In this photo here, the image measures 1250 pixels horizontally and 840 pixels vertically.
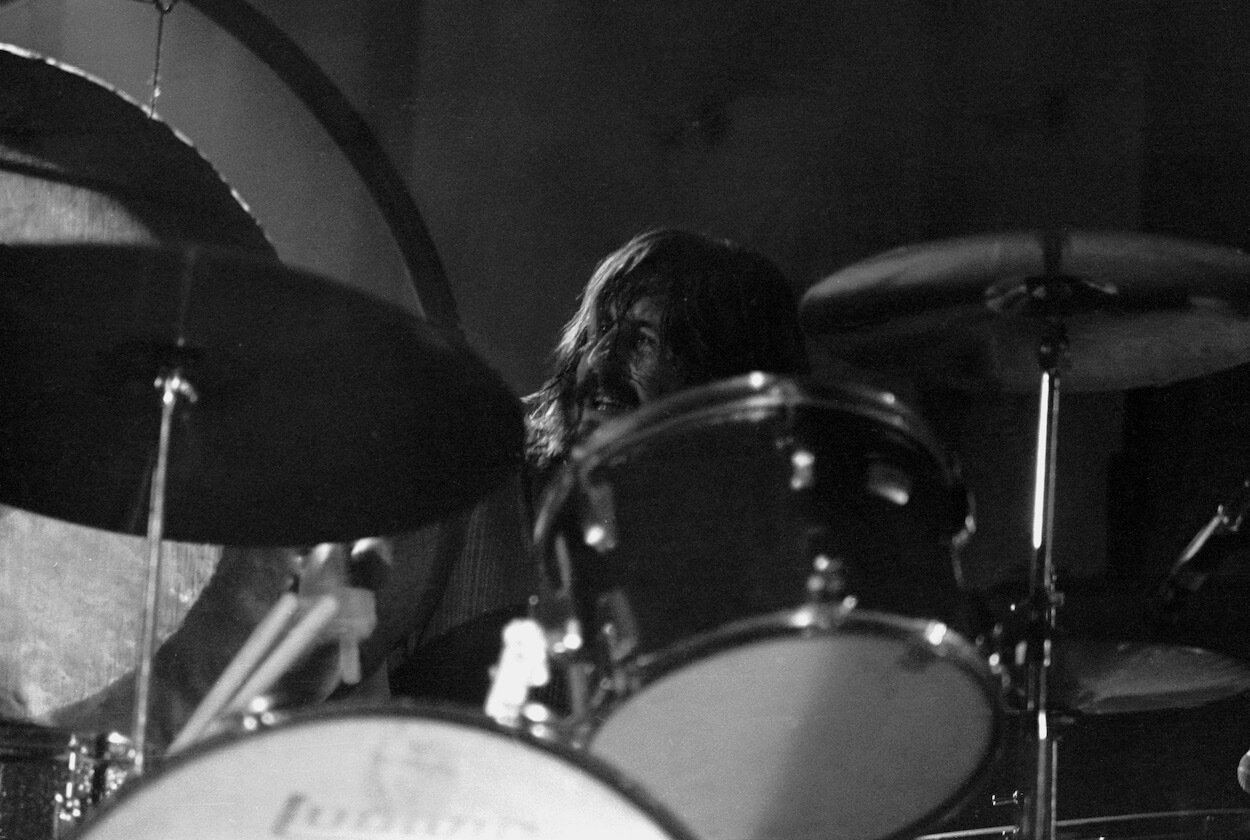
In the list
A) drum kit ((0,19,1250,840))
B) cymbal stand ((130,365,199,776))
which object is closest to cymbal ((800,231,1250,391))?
drum kit ((0,19,1250,840))

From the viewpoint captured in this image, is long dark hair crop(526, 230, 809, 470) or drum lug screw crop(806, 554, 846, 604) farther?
Answer: long dark hair crop(526, 230, 809, 470)

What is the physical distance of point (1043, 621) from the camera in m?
1.70

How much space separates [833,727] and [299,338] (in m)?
0.56

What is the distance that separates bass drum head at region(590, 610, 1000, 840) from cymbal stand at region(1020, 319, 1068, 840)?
0.98 feet

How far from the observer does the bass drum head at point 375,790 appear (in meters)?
0.91

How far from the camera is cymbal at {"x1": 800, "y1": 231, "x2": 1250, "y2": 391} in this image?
66.0 inches

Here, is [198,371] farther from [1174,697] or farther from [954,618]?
[1174,697]

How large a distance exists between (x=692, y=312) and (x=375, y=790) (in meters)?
1.41

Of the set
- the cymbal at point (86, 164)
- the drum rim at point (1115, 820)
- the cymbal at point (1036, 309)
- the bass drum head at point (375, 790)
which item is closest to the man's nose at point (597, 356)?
the cymbal at point (1036, 309)

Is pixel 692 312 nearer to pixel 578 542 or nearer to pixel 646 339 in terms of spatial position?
pixel 646 339

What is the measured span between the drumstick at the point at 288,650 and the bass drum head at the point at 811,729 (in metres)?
0.23

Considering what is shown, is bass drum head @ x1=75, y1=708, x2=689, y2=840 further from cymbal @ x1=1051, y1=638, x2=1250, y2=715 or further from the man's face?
the man's face

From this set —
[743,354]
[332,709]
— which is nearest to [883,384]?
[743,354]

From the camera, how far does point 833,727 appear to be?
4.28 ft
